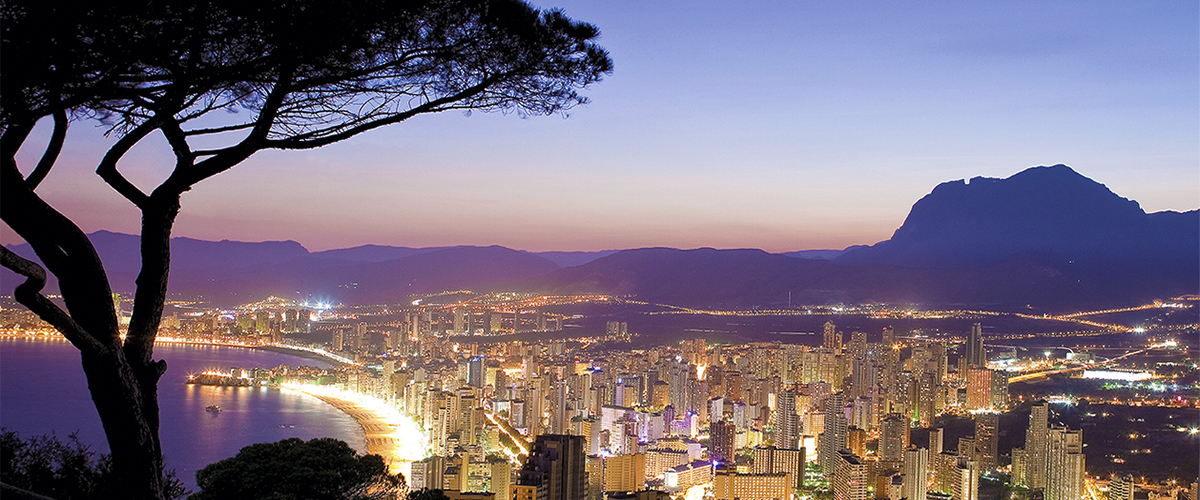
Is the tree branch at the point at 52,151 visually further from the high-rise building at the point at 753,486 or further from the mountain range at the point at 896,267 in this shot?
the mountain range at the point at 896,267

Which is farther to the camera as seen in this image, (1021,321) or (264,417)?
(1021,321)

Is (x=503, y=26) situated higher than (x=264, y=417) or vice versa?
(x=503, y=26)

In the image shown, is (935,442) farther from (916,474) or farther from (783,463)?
Answer: (783,463)

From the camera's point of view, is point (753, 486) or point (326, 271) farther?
point (326, 271)

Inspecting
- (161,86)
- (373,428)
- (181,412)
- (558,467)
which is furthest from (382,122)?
(181,412)

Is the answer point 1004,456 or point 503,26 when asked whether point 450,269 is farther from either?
point 503,26

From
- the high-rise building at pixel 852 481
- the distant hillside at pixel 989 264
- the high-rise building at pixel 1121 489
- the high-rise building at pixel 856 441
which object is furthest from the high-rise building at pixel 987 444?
the distant hillside at pixel 989 264

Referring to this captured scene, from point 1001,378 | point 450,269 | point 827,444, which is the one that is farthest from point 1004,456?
point 450,269
